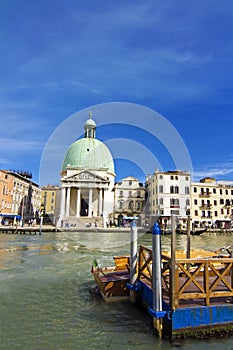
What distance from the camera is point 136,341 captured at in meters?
5.76

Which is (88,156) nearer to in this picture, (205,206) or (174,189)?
(174,189)

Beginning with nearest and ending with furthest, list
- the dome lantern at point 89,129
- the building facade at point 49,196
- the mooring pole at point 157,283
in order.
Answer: the mooring pole at point 157,283, the dome lantern at point 89,129, the building facade at point 49,196

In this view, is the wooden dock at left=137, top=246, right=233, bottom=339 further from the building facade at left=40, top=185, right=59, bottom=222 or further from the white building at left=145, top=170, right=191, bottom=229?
the building facade at left=40, top=185, right=59, bottom=222

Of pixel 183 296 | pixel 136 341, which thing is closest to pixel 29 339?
pixel 136 341

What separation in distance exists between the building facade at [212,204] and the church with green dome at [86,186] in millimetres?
16892

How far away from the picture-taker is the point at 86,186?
5316 centimetres

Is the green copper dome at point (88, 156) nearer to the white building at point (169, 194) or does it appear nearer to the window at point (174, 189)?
the white building at point (169, 194)

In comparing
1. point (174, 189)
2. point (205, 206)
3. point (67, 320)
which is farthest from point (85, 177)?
point (67, 320)

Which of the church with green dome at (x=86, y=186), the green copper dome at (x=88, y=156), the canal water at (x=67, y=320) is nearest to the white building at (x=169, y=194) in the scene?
the church with green dome at (x=86, y=186)

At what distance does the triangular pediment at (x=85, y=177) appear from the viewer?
173 feet

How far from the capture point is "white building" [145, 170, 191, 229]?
4872cm

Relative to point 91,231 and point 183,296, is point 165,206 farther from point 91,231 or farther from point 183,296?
point 183,296

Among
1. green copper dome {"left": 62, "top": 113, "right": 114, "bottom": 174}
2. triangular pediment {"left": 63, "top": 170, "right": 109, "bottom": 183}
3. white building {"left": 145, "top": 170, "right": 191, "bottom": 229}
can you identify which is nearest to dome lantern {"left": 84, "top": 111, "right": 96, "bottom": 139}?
green copper dome {"left": 62, "top": 113, "right": 114, "bottom": 174}

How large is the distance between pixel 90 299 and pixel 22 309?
6.68 ft
